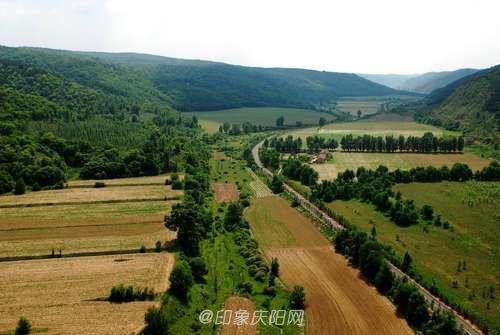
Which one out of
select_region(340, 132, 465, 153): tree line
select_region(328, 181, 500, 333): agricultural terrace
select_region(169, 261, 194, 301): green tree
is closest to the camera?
select_region(169, 261, 194, 301): green tree

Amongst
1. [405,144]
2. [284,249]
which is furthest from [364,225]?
[405,144]

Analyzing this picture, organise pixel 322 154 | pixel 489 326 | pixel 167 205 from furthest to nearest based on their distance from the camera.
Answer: pixel 322 154
pixel 167 205
pixel 489 326

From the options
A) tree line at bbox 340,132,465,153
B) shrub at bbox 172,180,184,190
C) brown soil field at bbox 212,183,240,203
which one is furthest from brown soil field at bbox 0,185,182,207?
tree line at bbox 340,132,465,153

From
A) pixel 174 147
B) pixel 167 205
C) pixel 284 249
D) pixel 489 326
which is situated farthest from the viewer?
pixel 174 147

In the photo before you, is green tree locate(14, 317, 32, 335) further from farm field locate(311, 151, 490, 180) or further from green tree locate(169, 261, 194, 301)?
farm field locate(311, 151, 490, 180)

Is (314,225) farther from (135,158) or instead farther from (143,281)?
(135,158)

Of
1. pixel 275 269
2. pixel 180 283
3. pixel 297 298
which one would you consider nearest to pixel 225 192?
pixel 275 269
